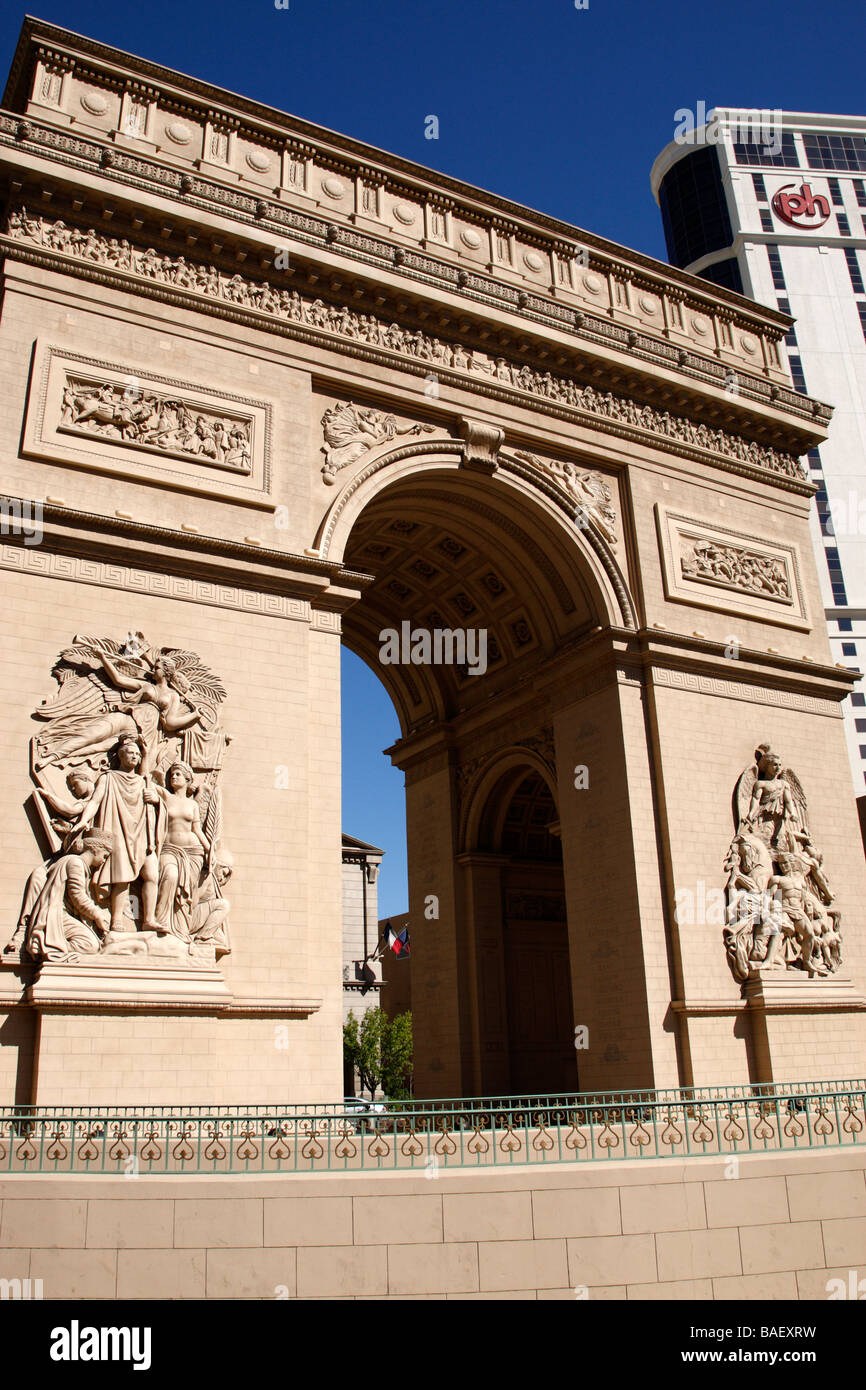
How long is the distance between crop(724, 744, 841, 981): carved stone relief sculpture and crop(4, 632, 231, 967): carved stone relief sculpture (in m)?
9.50

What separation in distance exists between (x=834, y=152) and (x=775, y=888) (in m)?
74.4

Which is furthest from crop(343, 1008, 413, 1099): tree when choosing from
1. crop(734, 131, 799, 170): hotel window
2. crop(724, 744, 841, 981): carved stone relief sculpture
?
crop(734, 131, 799, 170): hotel window

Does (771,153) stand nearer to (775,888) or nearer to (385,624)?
(385,624)

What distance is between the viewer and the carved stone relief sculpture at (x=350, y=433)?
714 inches

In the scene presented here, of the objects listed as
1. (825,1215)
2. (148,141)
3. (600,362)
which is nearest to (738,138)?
(600,362)

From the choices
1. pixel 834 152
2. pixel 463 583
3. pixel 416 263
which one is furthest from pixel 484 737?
pixel 834 152

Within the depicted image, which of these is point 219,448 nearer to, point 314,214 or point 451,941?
point 314,214

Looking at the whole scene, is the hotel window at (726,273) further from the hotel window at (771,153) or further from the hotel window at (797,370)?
the hotel window at (771,153)

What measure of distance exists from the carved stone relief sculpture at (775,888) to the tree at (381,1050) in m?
26.2

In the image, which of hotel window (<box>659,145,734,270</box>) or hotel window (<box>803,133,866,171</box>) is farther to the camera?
hotel window (<box>803,133,866,171</box>)

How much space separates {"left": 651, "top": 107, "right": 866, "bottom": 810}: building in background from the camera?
6694cm

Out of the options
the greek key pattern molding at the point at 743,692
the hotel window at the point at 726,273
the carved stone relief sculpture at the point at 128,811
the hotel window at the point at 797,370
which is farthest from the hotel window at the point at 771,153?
the carved stone relief sculpture at the point at 128,811

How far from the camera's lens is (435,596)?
79.9 feet

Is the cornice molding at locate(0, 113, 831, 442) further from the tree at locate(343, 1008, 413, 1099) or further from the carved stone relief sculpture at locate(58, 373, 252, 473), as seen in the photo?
the tree at locate(343, 1008, 413, 1099)
